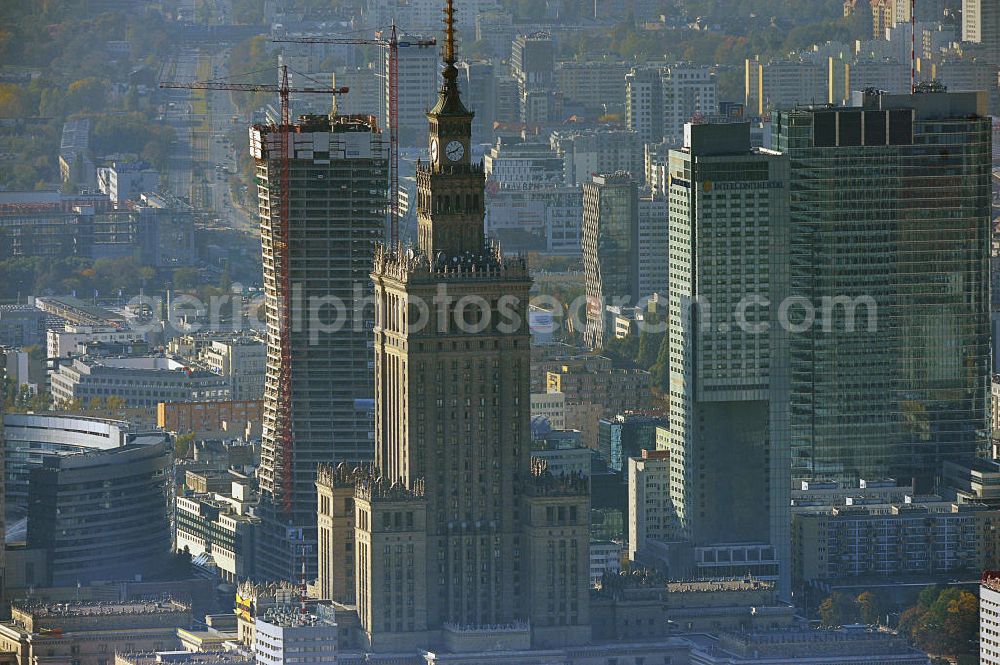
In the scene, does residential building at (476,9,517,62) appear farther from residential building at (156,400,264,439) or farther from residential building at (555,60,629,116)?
residential building at (156,400,264,439)

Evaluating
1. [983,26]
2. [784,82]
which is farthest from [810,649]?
[784,82]

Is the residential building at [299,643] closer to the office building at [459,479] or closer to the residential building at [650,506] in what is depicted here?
the office building at [459,479]

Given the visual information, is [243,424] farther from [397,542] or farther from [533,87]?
[533,87]

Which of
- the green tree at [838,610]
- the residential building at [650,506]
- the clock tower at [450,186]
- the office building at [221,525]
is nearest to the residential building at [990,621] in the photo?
the green tree at [838,610]

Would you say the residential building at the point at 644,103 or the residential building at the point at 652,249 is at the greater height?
the residential building at the point at 644,103

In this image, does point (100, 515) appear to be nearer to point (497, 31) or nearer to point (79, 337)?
point (79, 337)

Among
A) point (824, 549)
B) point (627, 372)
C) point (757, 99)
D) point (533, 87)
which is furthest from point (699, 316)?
point (533, 87)
